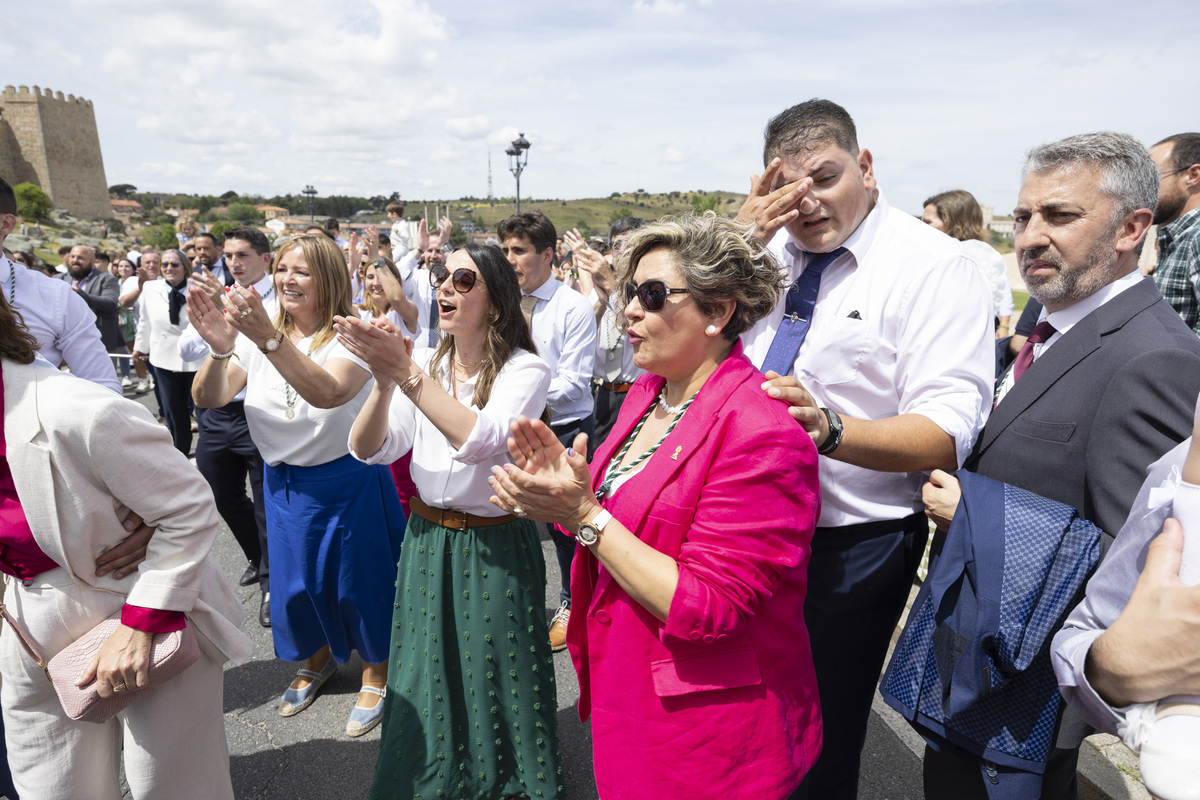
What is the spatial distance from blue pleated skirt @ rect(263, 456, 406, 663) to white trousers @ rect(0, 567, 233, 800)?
1.14 metres

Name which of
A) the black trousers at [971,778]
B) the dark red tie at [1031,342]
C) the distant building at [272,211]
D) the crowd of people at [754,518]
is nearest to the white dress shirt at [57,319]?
the crowd of people at [754,518]

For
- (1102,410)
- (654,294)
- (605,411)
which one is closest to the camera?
(1102,410)

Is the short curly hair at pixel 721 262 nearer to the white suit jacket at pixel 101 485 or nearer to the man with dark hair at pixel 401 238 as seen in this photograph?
the white suit jacket at pixel 101 485

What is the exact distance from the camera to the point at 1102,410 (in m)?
1.65

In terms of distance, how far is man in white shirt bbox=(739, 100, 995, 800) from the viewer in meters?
1.94

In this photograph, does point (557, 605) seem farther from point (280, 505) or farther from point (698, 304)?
point (698, 304)

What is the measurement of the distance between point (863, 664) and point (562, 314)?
9.83 feet

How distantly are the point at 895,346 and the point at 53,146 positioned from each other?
7639 cm

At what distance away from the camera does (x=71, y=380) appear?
5.80ft

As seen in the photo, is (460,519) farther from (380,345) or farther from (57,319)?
(57,319)

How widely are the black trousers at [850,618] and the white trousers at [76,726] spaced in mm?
1842

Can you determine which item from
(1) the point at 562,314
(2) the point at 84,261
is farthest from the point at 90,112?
(1) the point at 562,314

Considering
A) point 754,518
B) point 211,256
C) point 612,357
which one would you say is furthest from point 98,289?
point 754,518

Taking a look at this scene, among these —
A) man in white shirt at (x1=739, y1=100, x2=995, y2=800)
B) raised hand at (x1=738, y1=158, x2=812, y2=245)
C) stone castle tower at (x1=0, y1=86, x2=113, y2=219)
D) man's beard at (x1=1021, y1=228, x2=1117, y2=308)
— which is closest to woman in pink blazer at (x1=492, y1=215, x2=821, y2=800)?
raised hand at (x1=738, y1=158, x2=812, y2=245)
